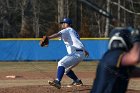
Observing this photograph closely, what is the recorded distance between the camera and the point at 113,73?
479 centimetres

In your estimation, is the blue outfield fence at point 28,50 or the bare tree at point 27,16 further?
the bare tree at point 27,16

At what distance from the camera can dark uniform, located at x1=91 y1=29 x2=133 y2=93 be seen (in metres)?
4.77

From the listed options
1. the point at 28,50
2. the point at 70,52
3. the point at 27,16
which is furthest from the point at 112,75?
the point at 27,16

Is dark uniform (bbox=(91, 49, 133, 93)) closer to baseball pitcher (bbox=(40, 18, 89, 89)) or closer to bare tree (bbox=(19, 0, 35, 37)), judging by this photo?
baseball pitcher (bbox=(40, 18, 89, 89))

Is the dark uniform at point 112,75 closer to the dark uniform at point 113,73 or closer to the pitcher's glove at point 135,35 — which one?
the dark uniform at point 113,73

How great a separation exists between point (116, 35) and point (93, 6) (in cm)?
35

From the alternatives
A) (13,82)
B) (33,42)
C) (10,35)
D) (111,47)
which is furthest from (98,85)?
(10,35)

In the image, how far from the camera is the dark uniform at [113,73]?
477 centimetres

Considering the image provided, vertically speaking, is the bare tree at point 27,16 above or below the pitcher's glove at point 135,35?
below

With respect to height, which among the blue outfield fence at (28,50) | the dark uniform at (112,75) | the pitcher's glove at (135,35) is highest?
the pitcher's glove at (135,35)

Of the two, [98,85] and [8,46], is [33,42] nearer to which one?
[8,46]

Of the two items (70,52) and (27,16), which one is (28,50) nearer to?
(70,52)

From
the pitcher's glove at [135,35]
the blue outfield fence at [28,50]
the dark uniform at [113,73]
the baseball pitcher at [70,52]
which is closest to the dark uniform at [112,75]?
the dark uniform at [113,73]

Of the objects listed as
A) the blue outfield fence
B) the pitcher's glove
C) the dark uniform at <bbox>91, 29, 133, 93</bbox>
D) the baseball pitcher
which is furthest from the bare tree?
the pitcher's glove
